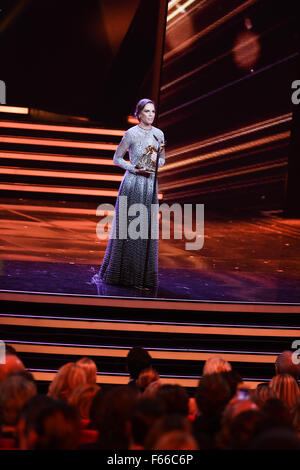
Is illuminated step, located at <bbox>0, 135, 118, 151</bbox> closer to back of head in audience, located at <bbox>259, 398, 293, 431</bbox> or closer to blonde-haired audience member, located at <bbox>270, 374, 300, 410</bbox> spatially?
blonde-haired audience member, located at <bbox>270, 374, 300, 410</bbox>

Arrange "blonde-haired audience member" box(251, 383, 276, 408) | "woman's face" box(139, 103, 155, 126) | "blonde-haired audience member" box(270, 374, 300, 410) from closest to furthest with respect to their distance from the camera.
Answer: "blonde-haired audience member" box(251, 383, 276, 408) → "blonde-haired audience member" box(270, 374, 300, 410) → "woman's face" box(139, 103, 155, 126)

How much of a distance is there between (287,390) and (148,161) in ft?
7.76

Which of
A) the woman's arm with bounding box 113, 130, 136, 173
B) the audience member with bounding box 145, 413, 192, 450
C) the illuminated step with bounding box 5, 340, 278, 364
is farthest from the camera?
the woman's arm with bounding box 113, 130, 136, 173

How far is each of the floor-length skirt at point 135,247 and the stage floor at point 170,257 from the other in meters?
0.11

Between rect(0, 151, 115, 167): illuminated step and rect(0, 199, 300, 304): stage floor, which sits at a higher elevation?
rect(0, 151, 115, 167): illuminated step

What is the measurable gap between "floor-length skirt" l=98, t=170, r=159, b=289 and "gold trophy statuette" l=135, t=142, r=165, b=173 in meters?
0.12

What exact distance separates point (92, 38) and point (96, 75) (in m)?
0.50

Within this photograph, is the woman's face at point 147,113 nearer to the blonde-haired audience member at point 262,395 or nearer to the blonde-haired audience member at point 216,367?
the blonde-haired audience member at point 216,367

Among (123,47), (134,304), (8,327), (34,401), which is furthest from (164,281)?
(123,47)

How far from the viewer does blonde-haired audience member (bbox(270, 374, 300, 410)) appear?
370cm

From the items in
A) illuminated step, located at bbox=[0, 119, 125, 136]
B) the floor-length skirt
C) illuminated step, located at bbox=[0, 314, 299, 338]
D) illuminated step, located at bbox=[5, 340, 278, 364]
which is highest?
illuminated step, located at bbox=[0, 119, 125, 136]

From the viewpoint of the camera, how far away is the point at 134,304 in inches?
213

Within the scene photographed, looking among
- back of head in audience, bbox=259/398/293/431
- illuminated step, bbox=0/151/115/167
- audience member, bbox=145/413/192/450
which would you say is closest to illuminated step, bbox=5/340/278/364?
back of head in audience, bbox=259/398/293/431
